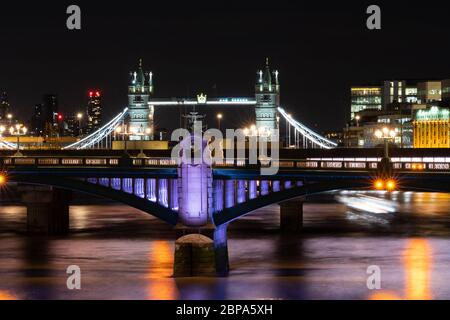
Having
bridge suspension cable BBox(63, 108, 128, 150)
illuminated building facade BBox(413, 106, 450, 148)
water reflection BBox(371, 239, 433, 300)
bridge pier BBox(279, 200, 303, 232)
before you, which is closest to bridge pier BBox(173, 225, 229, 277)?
water reflection BBox(371, 239, 433, 300)

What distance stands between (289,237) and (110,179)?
65.4 feet

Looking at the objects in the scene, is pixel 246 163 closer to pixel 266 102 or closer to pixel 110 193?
pixel 110 193

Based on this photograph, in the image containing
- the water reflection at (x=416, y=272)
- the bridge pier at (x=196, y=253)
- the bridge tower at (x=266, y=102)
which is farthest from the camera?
the bridge tower at (x=266, y=102)

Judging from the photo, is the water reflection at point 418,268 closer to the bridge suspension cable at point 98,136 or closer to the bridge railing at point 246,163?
the bridge railing at point 246,163

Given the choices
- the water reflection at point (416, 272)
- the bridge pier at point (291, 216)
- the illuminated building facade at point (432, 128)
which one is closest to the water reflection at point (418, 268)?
the water reflection at point (416, 272)

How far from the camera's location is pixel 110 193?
6612cm

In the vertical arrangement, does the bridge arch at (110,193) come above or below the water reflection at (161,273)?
above

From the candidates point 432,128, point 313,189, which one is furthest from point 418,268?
point 432,128

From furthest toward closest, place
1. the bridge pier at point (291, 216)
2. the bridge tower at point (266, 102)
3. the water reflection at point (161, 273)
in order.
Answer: the bridge tower at point (266, 102), the bridge pier at point (291, 216), the water reflection at point (161, 273)

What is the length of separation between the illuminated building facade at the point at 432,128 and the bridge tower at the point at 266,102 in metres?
27.6

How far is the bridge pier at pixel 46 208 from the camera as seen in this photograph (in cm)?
8344

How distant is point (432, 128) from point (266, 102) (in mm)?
35242

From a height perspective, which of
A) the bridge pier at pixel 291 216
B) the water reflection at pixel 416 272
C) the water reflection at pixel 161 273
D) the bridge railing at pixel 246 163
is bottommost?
the water reflection at pixel 416 272
